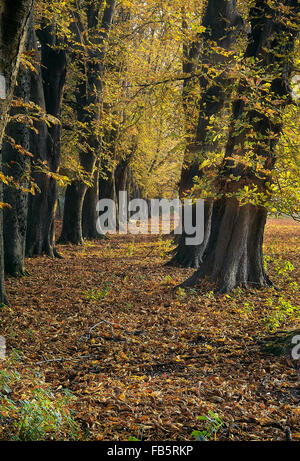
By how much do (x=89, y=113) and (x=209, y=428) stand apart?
47.4 ft

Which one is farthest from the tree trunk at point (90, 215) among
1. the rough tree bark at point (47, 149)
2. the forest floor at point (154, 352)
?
the forest floor at point (154, 352)

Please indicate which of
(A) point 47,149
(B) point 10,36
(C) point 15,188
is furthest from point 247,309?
(A) point 47,149

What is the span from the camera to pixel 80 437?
3.54 metres

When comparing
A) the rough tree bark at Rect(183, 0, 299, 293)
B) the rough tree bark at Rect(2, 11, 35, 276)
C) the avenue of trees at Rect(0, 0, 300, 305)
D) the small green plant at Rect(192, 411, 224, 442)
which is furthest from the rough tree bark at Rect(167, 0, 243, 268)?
the small green plant at Rect(192, 411, 224, 442)

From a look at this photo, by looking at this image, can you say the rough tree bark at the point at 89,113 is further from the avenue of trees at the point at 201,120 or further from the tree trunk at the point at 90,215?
the tree trunk at the point at 90,215

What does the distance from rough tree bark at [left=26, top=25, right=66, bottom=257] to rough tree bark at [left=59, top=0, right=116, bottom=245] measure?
60.6 inches

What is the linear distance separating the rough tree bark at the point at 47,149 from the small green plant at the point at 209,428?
10.6m

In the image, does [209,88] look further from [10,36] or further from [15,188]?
[10,36]

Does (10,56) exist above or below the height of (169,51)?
below

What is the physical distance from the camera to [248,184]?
8.78 metres

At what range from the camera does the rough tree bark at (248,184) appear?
838 cm
